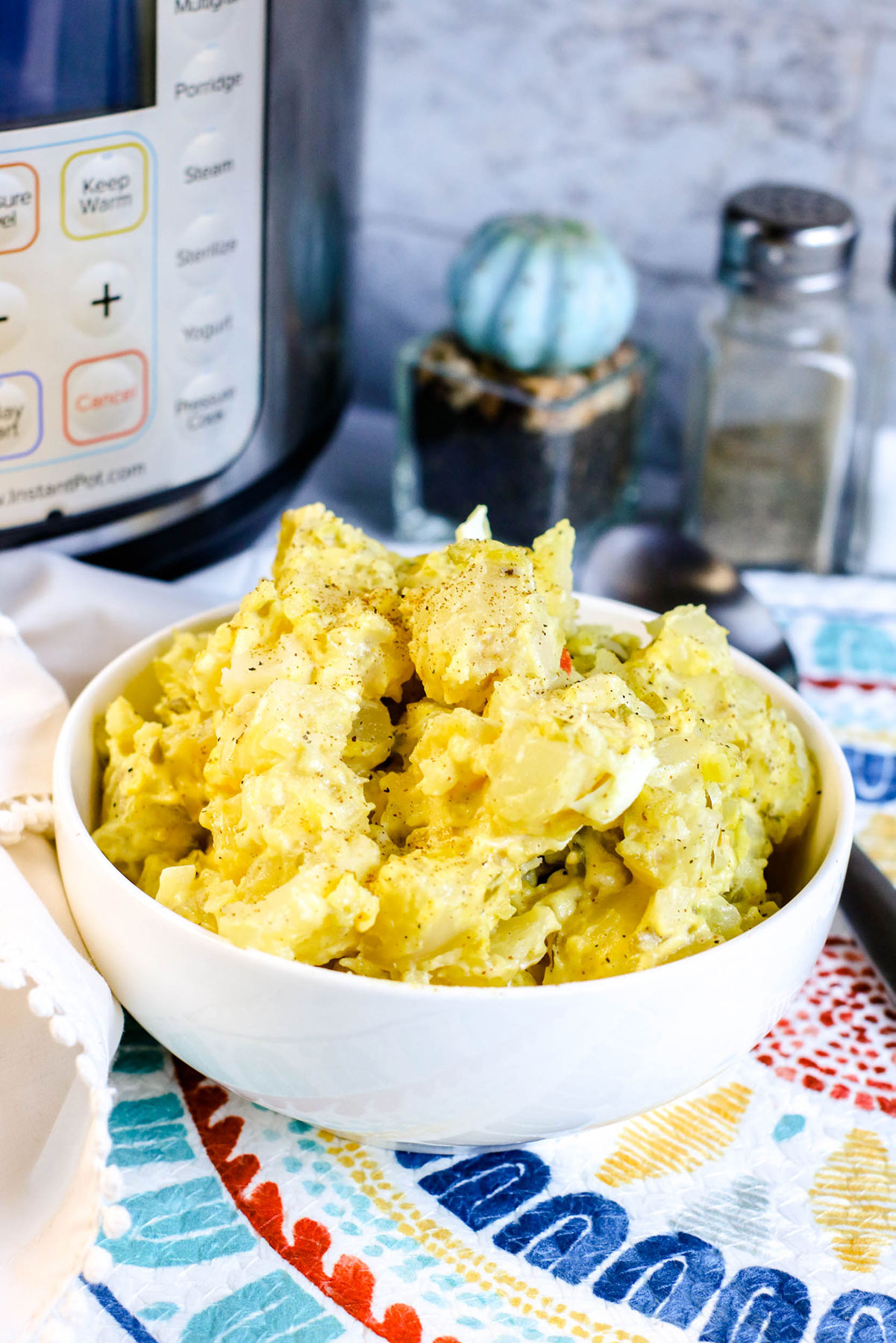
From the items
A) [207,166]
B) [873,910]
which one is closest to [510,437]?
[207,166]

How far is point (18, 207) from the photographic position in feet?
1.91

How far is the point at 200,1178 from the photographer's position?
49 centimetres

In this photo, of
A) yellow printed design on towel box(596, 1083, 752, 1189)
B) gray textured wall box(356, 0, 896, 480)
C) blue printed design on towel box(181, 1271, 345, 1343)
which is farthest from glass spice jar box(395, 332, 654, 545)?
blue printed design on towel box(181, 1271, 345, 1343)

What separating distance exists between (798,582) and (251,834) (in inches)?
21.4

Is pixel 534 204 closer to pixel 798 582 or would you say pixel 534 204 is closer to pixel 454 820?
pixel 798 582

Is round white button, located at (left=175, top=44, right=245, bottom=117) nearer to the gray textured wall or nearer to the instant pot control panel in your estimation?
the instant pot control panel

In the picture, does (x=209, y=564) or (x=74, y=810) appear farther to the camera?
(x=209, y=564)

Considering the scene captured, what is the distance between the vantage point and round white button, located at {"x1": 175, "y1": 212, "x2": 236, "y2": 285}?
2.13 feet

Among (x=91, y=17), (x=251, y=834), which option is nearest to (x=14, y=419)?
(x=91, y=17)

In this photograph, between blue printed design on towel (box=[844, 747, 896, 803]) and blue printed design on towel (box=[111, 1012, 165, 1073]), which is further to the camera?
blue printed design on towel (box=[844, 747, 896, 803])

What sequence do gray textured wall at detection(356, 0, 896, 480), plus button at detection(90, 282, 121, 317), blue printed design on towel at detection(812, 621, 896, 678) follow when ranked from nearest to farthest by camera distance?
plus button at detection(90, 282, 121, 317) → blue printed design on towel at detection(812, 621, 896, 678) → gray textured wall at detection(356, 0, 896, 480)

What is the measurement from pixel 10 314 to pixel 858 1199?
481 millimetres

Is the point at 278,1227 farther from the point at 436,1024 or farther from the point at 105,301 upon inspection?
the point at 105,301

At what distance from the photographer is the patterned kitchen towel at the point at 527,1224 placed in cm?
44
